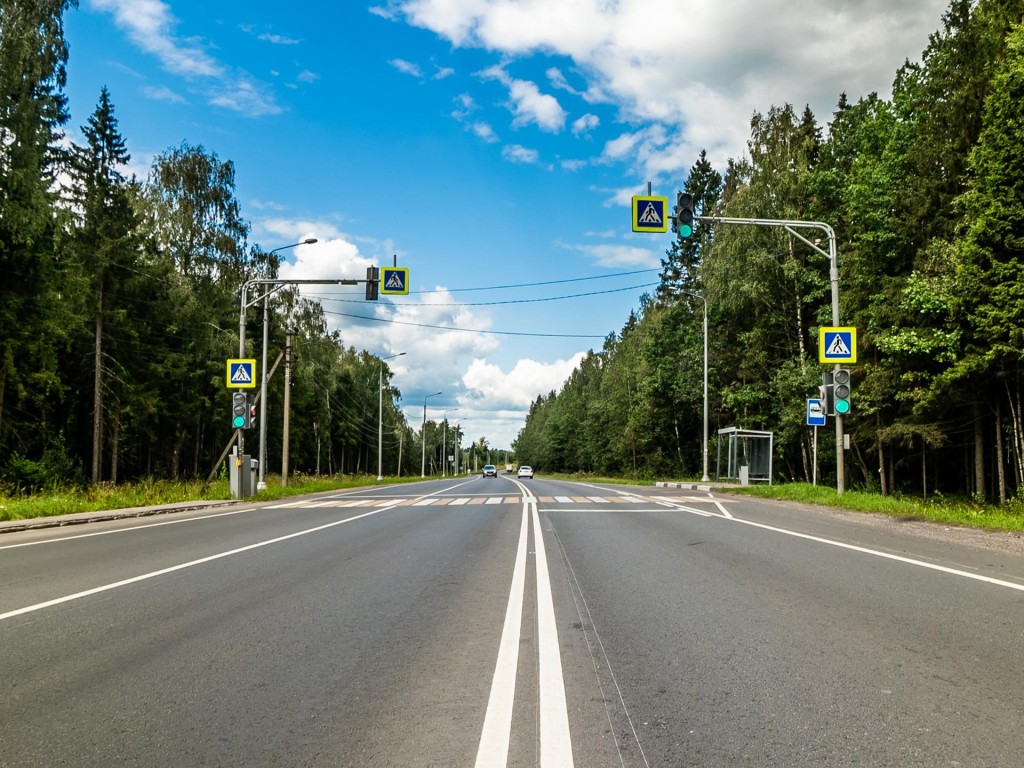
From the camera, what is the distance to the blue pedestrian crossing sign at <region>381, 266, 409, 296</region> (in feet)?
68.7

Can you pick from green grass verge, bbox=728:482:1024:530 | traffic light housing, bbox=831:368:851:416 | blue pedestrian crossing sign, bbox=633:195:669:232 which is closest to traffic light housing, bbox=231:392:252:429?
blue pedestrian crossing sign, bbox=633:195:669:232

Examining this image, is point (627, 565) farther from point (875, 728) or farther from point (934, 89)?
point (934, 89)

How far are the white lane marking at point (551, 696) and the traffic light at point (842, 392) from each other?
45.0 ft

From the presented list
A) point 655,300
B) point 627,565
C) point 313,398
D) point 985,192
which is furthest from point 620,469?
point 627,565

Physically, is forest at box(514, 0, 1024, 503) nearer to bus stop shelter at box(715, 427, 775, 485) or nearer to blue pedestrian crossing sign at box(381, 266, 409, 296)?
bus stop shelter at box(715, 427, 775, 485)

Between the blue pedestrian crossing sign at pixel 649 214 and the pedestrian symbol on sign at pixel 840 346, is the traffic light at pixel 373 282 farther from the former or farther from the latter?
the pedestrian symbol on sign at pixel 840 346

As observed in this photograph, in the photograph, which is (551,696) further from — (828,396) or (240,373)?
(240,373)

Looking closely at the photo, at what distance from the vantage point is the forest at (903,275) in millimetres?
17719

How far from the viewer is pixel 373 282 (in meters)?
20.8

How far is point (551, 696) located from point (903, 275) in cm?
2492

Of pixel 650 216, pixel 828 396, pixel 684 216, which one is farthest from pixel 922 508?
pixel 650 216

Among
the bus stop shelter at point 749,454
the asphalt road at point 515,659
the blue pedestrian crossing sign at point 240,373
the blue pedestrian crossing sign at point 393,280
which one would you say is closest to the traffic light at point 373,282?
the blue pedestrian crossing sign at point 393,280

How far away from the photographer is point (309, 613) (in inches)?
240

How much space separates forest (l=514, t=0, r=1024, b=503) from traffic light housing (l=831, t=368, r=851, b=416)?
3027mm
